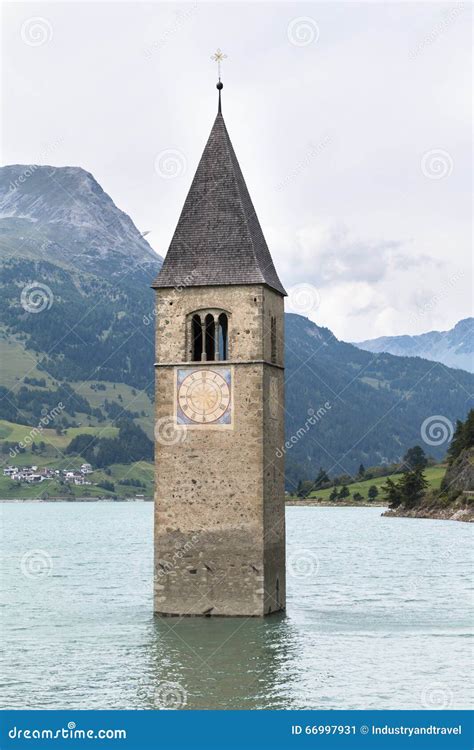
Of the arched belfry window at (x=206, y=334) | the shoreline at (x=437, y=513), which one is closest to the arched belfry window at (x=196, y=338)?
the arched belfry window at (x=206, y=334)

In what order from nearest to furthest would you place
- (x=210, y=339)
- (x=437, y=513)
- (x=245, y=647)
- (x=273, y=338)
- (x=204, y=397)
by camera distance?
(x=245, y=647), (x=204, y=397), (x=210, y=339), (x=273, y=338), (x=437, y=513)

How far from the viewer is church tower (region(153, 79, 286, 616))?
41.7 meters

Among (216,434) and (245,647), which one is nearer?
(245,647)

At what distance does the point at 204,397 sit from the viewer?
139 feet

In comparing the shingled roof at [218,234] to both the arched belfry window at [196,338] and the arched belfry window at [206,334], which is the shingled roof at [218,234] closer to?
the arched belfry window at [206,334]

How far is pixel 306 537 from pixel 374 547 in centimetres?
1980

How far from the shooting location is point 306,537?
12731 cm

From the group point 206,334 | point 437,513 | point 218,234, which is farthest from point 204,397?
point 437,513

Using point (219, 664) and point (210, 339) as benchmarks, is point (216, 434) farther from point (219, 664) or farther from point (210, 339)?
point (219, 664)

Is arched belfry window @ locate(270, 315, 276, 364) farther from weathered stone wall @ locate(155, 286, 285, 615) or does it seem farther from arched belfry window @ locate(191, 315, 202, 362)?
arched belfry window @ locate(191, 315, 202, 362)

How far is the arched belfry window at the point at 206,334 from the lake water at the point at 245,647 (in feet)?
30.9

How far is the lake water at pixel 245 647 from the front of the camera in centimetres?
3139

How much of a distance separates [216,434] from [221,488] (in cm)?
191
